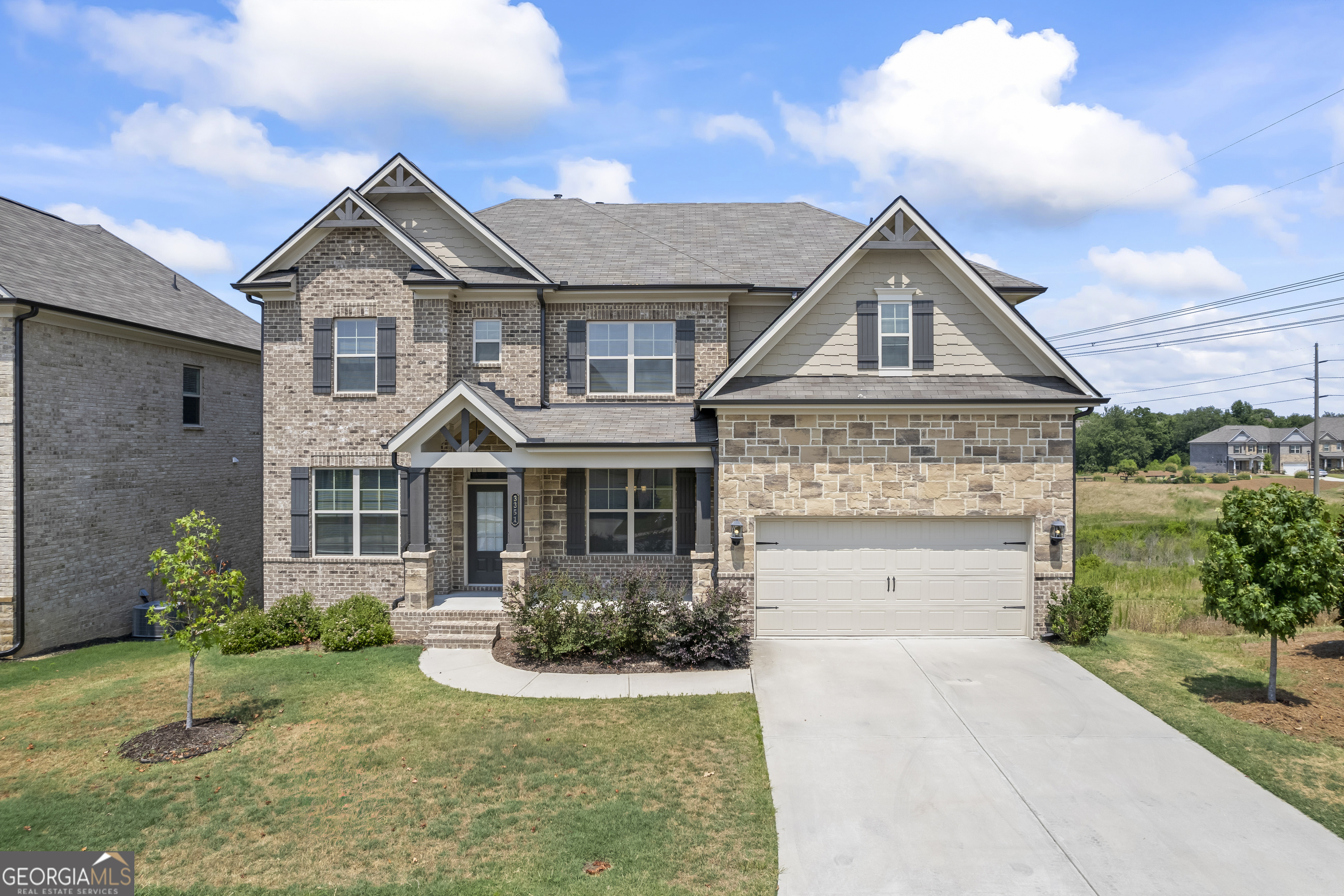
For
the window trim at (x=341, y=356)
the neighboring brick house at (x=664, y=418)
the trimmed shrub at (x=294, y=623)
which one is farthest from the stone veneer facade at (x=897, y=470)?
the trimmed shrub at (x=294, y=623)

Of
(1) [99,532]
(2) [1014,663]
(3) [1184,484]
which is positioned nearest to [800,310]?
(2) [1014,663]

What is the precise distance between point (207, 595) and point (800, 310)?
10.6m

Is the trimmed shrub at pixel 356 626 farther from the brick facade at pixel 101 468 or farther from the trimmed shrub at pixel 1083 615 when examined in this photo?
the trimmed shrub at pixel 1083 615

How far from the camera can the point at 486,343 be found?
14.8 meters

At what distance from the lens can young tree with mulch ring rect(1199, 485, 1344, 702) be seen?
9.29 m

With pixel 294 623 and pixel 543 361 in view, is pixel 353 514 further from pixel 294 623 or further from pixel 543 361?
pixel 543 361

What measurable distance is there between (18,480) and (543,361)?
10122 millimetres

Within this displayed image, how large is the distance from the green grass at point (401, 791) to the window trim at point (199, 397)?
8.13 m

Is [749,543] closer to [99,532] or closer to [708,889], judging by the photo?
[708,889]

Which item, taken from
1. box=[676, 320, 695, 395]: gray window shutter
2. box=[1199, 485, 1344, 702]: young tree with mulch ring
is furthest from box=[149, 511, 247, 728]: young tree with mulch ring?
box=[1199, 485, 1344, 702]: young tree with mulch ring

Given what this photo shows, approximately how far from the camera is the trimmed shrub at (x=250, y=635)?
41.2 ft

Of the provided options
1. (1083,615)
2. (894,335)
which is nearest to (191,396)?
(894,335)

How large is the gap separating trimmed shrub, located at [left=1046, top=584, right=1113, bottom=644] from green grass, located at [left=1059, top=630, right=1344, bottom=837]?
0.23m

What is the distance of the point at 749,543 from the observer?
497 inches
